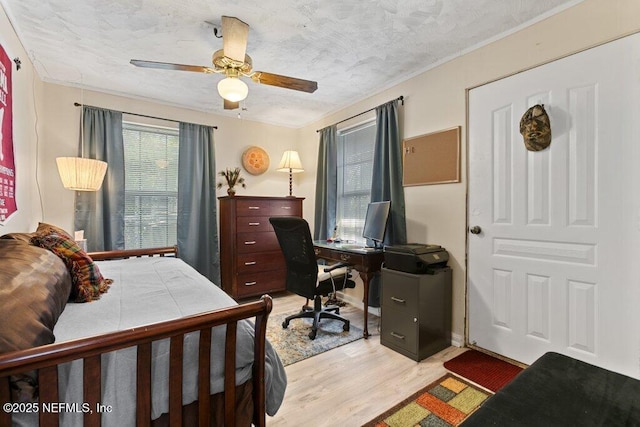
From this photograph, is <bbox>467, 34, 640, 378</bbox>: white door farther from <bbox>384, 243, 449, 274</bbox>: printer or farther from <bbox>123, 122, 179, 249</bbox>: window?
<bbox>123, 122, 179, 249</bbox>: window

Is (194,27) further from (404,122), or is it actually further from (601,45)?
(601,45)

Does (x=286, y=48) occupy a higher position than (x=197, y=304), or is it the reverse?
(x=286, y=48)

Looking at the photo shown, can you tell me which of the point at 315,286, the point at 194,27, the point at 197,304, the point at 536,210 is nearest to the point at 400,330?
the point at 315,286

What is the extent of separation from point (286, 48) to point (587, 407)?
2.73 m

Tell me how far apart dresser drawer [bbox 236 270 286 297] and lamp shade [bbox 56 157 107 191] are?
1.82 m

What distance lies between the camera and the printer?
2.31 metres

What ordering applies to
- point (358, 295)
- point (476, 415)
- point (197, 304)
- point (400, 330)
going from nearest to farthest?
1. point (476, 415)
2. point (197, 304)
3. point (400, 330)
4. point (358, 295)

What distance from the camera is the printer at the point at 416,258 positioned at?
2311 millimetres

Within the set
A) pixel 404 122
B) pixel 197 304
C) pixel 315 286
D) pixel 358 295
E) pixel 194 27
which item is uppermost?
pixel 194 27

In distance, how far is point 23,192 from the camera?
239 centimetres

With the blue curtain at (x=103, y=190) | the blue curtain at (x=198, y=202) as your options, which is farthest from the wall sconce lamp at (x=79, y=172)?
the blue curtain at (x=198, y=202)

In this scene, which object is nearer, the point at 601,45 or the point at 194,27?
the point at 601,45

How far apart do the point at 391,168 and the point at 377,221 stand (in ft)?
1.87

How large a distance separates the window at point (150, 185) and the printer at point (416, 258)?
2.76 m
